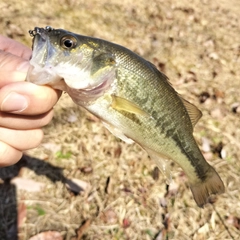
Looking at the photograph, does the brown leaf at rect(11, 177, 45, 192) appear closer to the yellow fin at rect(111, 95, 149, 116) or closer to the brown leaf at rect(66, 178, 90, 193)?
the brown leaf at rect(66, 178, 90, 193)

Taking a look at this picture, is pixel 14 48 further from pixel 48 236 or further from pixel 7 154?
pixel 48 236

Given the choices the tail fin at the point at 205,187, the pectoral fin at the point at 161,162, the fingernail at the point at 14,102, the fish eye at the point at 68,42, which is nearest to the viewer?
the fingernail at the point at 14,102

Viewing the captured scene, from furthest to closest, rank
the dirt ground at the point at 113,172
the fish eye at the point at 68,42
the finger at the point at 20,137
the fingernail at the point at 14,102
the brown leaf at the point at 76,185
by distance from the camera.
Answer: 1. the brown leaf at the point at 76,185
2. the dirt ground at the point at 113,172
3. the finger at the point at 20,137
4. the fish eye at the point at 68,42
5. the fingernail at the point at 14,102

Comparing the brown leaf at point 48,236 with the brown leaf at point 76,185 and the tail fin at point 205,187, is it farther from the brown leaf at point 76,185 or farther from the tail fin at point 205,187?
the tail fin at point 205,187

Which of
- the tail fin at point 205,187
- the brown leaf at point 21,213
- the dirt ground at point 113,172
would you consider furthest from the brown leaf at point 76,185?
the tail fin at point 205,187

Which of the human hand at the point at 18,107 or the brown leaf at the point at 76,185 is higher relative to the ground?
the human hand at the point at 18,107

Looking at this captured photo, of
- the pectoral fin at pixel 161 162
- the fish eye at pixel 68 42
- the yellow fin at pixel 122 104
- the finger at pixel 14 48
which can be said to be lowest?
the pectoral fin at pixel 161 162

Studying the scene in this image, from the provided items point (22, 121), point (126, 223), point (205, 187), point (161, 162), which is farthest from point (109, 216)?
point (22, 121)
